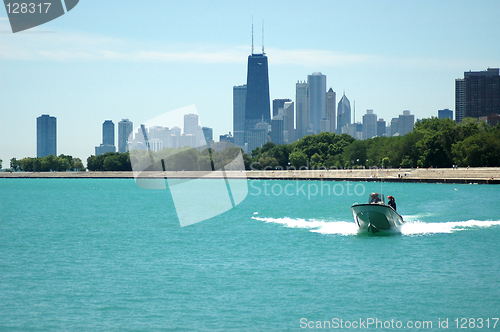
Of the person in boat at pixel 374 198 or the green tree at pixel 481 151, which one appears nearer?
the person in boat at pixel 374 198

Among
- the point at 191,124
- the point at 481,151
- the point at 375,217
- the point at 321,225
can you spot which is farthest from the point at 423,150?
the point at 191,124

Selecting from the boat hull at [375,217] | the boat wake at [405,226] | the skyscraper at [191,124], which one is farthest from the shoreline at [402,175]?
the skyscraper at [191,124]

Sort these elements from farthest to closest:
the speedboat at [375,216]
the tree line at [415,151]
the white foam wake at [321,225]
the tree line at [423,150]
Result: the tree line at [423,150], the tree line at [415,151], the white foam wake at [321,225], the speedboat at [375,216]

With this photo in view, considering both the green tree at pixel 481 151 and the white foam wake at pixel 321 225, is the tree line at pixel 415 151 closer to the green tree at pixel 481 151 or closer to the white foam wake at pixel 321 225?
the green tree at pixel 481 151

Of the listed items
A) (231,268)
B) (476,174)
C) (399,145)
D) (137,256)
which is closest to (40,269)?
(137,256)

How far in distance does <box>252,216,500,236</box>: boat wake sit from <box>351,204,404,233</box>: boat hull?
63.3 inches

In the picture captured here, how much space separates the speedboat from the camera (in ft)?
112

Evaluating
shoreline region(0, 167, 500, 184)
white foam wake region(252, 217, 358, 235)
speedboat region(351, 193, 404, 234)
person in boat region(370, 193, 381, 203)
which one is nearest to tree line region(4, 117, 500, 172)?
shoreline region(0, 167, 500, 184)

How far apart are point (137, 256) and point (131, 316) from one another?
1184 centimetres

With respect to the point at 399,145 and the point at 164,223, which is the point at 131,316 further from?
the point at 399,145

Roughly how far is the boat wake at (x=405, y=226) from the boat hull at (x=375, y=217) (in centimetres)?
161

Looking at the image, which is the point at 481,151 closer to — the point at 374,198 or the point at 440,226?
the point at 440,226

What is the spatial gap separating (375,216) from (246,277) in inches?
522

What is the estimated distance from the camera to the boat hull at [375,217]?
3403cm
